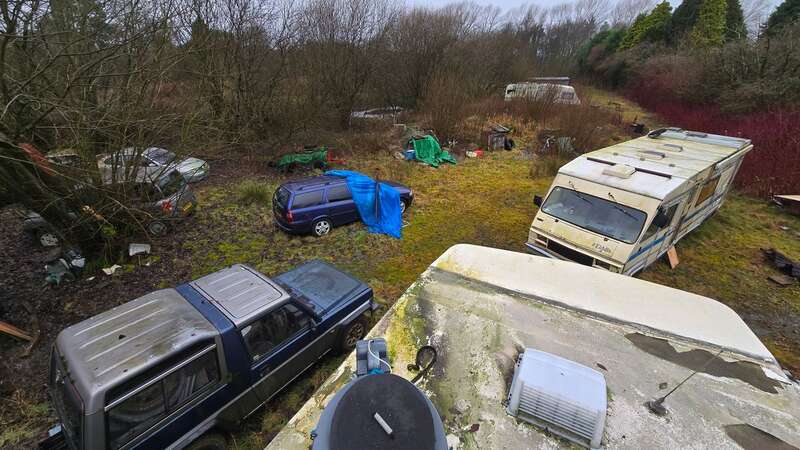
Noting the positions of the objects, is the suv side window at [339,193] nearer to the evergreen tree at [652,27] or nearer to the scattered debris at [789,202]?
the scattered debris at [789,202]

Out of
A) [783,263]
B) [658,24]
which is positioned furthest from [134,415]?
[658,24]

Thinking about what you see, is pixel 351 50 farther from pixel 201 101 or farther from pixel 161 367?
pixel 161 367

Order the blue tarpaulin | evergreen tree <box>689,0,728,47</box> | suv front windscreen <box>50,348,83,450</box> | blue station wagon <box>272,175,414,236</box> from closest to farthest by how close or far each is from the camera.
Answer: suv front windscreen <box>50,348,83,450</box> < blue station wagon <box>272,175,414,236</box> < the blue tarpaulin < evergreen tree <box>689,0,728,47</box>

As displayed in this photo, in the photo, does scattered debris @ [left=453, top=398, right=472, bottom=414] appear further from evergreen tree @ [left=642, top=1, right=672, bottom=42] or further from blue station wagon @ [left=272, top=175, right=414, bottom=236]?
evergreen tree @ [left=642, top=1, right=672, bottom=42]

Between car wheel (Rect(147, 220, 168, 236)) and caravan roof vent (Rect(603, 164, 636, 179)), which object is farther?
car wheel (Rect(147, 220, 168, 236))

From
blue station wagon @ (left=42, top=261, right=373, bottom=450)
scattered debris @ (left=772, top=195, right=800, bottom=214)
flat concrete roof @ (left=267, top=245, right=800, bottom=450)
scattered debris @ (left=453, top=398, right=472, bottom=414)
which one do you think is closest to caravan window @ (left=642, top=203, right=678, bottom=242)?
flat concrete roof @ (left=267, top=245, right=800, bottom=450)

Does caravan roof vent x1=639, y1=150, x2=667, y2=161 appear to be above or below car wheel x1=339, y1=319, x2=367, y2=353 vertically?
above

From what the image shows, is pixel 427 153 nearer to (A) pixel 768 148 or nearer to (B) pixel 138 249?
(B) pixel 138 249
